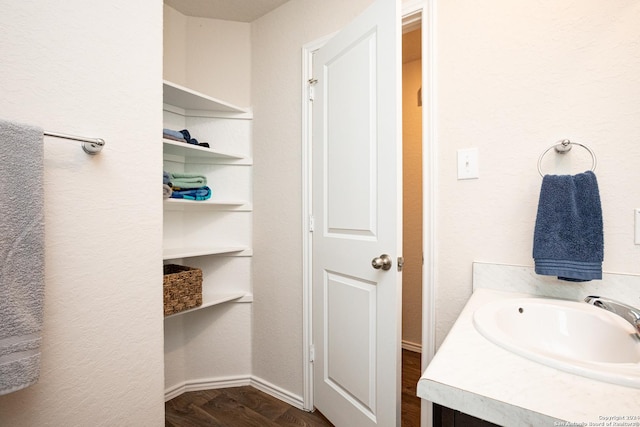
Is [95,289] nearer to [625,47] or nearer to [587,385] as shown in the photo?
[587,385]

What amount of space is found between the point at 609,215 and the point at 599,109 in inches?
13.5

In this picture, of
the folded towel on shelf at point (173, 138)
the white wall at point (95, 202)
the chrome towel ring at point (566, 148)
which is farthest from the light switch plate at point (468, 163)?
the folded towel on shelf at point (173, 138)

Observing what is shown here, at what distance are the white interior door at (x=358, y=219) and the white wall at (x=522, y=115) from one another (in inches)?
10.4

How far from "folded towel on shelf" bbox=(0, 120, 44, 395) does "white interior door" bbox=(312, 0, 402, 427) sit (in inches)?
42.0

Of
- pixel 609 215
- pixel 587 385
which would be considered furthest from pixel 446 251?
pixel 587 385

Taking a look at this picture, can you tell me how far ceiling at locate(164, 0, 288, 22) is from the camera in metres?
1.85

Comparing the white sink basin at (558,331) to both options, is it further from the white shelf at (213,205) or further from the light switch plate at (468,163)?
the white shelf at (213,205)

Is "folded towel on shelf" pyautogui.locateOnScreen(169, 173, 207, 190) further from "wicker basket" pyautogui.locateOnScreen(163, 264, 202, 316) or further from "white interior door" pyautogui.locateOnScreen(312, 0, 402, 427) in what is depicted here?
"white interior door" pyautogui.locateOnScreen(312, 0, 402, 427)

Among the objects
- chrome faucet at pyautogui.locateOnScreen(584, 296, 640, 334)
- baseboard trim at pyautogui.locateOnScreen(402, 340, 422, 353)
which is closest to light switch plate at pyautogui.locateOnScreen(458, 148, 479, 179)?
chrome faucet at pyautogui.locateOnScreen(584, 296, 640, 334)

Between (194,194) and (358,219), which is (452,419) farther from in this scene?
(194,194)

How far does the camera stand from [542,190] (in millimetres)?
1019

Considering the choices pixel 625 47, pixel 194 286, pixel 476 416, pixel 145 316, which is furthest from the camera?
pixel 194 286

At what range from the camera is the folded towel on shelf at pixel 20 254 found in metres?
0.79

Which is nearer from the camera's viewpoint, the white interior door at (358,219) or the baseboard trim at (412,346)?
the white interior door at (358,219)
